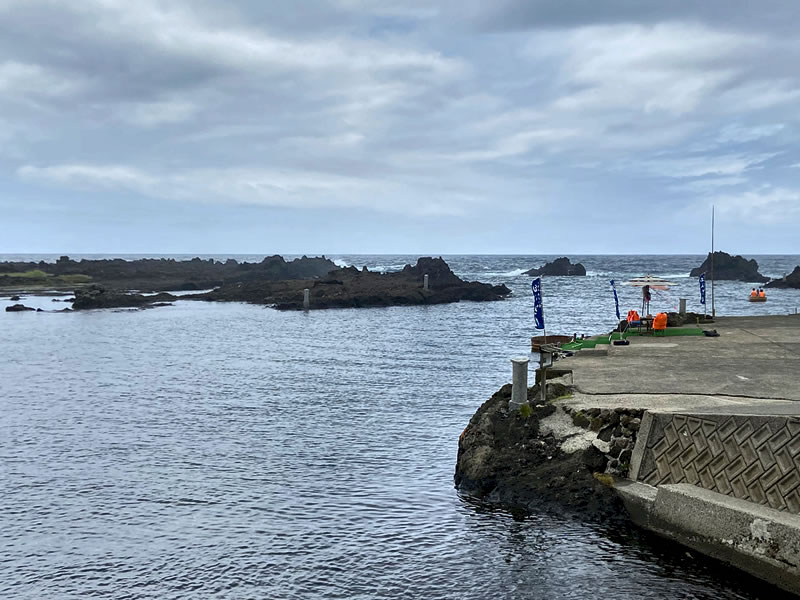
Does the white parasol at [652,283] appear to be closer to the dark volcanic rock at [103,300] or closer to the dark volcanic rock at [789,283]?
the dark volcanic rock at [103,300]

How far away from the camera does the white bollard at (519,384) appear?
16.5m

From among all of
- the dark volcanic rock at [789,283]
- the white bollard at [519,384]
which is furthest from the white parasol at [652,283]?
the dark volcanic rock at [789,283]

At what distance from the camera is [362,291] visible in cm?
7912

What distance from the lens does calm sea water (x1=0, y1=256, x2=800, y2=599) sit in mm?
11641

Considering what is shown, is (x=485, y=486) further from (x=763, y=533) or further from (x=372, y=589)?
(x=763, y=533)

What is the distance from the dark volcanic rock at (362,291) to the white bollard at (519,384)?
56845 mm

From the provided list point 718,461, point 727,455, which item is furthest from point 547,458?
point 727,455

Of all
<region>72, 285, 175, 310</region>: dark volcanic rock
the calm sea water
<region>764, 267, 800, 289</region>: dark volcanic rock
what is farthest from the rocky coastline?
<region>764, 267, 800, 289</region>: dark volcanic rock

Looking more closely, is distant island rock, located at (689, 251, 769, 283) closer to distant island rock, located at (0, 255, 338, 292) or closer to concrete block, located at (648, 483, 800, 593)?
distant island rock, located at (0, 255, 338, 292)

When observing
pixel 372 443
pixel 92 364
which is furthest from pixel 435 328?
pixel 372 443

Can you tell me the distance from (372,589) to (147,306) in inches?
2654

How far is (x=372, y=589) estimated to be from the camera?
11391 millimetres

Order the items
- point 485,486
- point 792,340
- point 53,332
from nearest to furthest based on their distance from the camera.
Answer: point 485,486 → point 792,340 → point 53,332

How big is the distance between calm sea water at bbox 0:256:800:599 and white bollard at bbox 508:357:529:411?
7.85 ft
